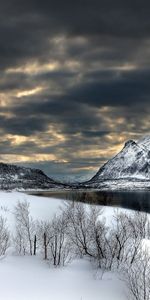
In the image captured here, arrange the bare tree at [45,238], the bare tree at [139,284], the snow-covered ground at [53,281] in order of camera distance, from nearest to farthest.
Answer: the bare tree at [139,284] < the snow-covered ground at [53,281] < the bare tree at [45,238]

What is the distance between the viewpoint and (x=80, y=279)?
145 ft

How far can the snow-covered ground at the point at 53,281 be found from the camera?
38.7m

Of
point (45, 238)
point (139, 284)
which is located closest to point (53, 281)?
point (45, 238)

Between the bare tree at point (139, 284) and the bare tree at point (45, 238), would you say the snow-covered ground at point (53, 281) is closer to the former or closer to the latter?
the bare tree at point (139, 284)

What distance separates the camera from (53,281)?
43562mm

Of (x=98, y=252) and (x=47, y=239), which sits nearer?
(x=98, y=252)

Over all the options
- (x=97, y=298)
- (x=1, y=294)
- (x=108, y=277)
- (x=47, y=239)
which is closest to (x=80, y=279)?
(x=108, y=277)

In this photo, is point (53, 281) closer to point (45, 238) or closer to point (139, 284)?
point (45, 238)

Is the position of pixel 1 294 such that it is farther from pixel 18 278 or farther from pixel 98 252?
pixel 98 252

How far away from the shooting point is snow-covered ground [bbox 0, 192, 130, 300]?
38.7 metres

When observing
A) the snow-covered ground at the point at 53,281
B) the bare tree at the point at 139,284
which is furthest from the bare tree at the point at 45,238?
the bare tree at the point at 139,284

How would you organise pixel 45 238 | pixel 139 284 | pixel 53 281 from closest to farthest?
pixel 139 284 → pixel 53 281 → pixel 45 238

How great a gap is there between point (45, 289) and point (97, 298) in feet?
19.4

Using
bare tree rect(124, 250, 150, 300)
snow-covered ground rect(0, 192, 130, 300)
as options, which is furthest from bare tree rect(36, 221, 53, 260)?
bare tree rect(124, 250, 150, 300)
